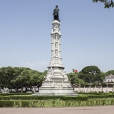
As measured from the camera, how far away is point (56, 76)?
60.5 metres

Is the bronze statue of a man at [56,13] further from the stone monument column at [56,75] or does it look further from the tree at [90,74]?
the tree at [90,74]

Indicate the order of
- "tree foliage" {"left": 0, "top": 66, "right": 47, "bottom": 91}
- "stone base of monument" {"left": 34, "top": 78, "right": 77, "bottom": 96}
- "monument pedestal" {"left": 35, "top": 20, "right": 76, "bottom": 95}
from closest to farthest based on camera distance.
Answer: "stone base of monument" {"left": 34, "top": 78, "right": 77, "bottom": 96} < "monument pedestal" {"left": 35, "top": 20, "right": 76, "bottom": 95} < "tree foliage" {"left": 0, "top": 66, "right": 47, "bottom": 91}

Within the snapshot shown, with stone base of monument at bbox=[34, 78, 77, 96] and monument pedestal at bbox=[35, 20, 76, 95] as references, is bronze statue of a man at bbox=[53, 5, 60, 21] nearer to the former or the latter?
monument pedestal at bbox=[35, 20, 76, 95]

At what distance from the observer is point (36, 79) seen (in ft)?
303

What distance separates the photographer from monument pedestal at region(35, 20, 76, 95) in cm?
5818

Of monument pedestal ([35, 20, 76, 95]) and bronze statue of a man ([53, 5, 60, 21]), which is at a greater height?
bronze statue of a man ([53, 5, 60, 21])

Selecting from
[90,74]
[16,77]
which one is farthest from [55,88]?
[90,74]

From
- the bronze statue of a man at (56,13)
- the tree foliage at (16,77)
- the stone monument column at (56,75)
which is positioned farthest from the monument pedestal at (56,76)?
the tree foliage at (16,77)

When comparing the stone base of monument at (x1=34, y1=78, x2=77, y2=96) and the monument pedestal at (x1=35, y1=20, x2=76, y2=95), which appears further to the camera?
the monument pedestal at (x1=35, y1=20, x2=76, y2=95)

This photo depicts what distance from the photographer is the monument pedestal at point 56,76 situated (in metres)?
58.2

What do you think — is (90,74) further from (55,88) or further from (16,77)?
(55,88)

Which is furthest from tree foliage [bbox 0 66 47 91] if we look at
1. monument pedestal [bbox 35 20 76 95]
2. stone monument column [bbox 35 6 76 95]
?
monument pedestal [bbox 35 20 76 95]
